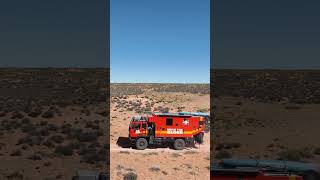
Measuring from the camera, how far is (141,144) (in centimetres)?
2753

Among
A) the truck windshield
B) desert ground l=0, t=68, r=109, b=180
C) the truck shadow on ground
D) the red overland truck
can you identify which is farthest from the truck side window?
desert ground l=0, t=68, r=109, b=180

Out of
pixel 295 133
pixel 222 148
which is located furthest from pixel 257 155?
pixel 295 133

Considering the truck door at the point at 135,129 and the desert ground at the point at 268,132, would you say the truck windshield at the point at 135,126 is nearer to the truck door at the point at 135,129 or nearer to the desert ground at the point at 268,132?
the truck door at the point at 135,129

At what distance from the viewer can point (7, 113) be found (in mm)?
44719

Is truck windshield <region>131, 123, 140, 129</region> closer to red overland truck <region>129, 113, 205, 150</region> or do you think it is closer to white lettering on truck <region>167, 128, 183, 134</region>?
red overland truck <region>129, 113, 205, 150</region>

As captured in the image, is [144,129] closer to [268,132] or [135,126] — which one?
[135,126]

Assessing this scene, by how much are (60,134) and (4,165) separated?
9.66 metres

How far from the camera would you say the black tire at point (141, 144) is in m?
27.5

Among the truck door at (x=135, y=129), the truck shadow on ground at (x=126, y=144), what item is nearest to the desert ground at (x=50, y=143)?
the truck shadow on ground at (x=126, y=144)

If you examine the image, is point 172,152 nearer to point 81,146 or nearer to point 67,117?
point 81,146

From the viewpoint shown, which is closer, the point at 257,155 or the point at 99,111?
the point at 257,155

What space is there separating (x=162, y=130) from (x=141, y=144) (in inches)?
68.9

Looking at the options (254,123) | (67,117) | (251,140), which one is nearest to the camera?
(251,140)

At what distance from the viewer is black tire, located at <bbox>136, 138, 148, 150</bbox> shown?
Answer: 27.5 metres
